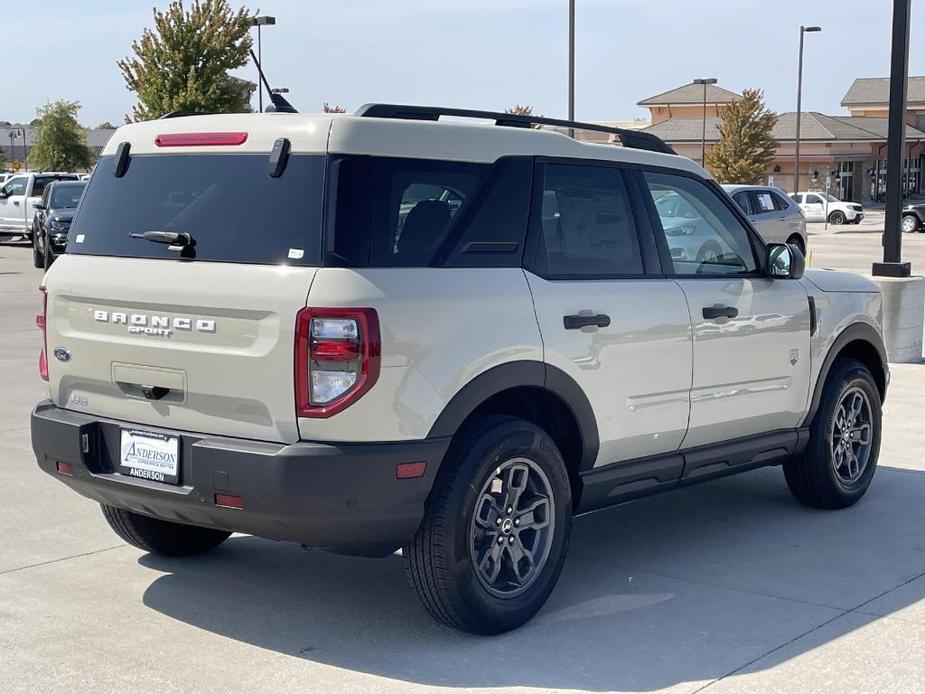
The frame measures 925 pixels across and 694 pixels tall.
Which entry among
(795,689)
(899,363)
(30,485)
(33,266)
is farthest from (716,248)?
(33,266)

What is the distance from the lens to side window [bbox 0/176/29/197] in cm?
3306

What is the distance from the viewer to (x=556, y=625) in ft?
16.8

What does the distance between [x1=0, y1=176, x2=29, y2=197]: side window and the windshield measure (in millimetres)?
6143

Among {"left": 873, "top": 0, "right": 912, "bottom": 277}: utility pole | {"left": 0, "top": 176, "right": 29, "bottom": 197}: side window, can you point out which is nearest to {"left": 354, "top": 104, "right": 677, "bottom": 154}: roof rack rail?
{"left": 873, "top": 0, "right": 912, "bottom": 277}: utility pole

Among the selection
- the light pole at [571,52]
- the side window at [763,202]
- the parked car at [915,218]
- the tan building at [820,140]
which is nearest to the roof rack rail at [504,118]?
the side window at [763,202]

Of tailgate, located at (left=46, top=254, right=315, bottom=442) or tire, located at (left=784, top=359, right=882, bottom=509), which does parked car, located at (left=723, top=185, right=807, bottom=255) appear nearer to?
tire, located at (left=784, top=359, right=882, bottom=509)

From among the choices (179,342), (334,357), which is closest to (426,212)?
(334,357)

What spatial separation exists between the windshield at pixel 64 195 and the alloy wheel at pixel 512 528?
23249 millimetres

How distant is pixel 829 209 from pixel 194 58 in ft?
97.8

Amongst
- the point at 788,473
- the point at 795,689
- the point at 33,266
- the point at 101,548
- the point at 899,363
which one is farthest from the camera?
the point at 33,266

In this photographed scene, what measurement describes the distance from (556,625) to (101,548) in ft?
7.71

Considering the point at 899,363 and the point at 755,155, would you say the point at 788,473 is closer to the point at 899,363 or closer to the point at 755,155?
the point at 899,363

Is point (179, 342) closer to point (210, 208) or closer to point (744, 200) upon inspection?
point (210, 208)

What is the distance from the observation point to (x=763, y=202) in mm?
23906
